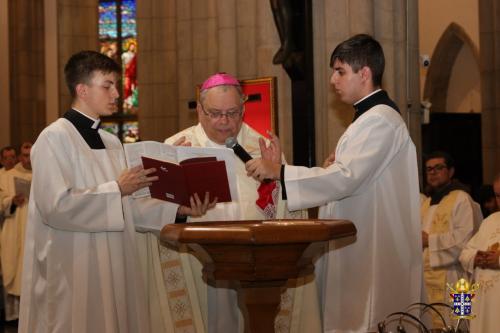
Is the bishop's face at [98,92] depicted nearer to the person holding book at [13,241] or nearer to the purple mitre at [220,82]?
the purple mitre at [220,82]

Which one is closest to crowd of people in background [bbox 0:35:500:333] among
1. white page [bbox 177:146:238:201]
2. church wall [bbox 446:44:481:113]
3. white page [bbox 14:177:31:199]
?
white page [bbox 177:146:238:201]

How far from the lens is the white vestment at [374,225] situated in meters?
4.43

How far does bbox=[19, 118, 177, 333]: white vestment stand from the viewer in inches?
177

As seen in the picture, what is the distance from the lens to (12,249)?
10.9m

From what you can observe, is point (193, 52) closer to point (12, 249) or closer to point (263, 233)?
point (12, 249)

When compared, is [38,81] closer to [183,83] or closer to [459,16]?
[183,83]

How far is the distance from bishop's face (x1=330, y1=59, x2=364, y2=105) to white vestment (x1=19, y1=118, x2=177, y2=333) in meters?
1.16

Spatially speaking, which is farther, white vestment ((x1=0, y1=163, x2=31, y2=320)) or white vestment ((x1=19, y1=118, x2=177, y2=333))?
white vestment ((x1=0, y1=163, x2=31, y2=320))

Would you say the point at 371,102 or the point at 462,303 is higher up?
the point at 371,102

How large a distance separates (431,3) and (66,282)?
13.5 m

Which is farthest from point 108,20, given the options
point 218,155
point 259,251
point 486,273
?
point 259,251

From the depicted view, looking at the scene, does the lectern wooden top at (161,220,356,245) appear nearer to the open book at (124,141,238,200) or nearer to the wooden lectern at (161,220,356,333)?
the wooden lectern at (161,220,356,333)

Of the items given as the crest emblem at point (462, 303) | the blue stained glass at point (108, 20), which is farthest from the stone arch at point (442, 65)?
the crest emblem at point (462, 303)

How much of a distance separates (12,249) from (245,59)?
3505mm
